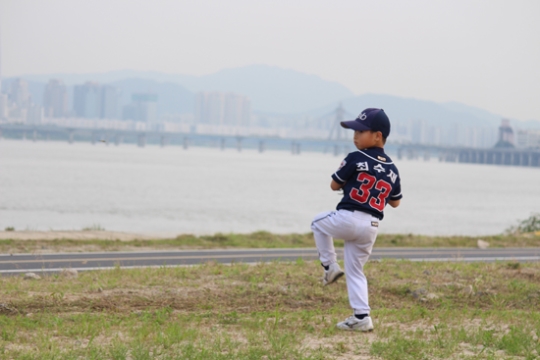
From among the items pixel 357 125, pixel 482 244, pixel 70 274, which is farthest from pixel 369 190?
pixel 482 244

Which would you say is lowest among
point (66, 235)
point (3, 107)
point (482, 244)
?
point (66, 235)

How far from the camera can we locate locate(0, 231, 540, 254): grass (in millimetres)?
14500

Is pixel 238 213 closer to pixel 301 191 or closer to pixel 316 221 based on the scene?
pixel 301 191

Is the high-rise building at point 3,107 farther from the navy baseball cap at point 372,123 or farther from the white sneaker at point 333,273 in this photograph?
the navy baseball cap at point 372,123

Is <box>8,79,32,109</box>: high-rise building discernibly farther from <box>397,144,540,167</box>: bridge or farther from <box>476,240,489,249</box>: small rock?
<box>476,240,489,249</box>: small rock

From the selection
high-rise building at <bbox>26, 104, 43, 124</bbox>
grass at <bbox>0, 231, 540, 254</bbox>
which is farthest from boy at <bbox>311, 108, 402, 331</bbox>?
high-rise building at <bbox>26, 104, 43, 124</bbox>

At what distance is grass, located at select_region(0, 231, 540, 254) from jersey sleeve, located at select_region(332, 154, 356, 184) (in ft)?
28.9

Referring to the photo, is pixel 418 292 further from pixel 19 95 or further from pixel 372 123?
pixel 19 95

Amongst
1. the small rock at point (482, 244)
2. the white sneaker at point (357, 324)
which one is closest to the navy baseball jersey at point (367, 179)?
the white sneaker at point (357, 324)

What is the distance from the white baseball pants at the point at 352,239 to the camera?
5.98 m

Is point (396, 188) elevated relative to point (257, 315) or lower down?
elevated

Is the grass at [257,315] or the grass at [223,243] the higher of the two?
the grass at [257,315]

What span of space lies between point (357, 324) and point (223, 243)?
36.9 ft

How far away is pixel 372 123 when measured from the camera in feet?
19.9
